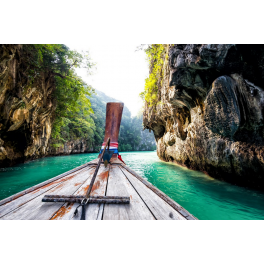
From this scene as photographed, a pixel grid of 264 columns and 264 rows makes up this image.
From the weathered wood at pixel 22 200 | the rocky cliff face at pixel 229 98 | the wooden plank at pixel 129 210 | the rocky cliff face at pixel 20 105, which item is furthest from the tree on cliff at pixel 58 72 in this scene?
the wooden plank at pixel 129 210

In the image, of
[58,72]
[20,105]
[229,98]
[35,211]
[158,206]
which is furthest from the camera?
[58,72]

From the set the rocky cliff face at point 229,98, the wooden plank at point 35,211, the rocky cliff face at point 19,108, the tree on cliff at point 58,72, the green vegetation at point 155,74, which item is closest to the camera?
the wooden plank at point 35,211

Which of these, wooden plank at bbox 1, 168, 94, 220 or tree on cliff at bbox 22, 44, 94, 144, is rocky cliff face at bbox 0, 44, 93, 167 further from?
wooden plank at bbox 1, 168, 94, 220

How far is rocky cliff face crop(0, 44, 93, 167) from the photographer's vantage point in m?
5.65

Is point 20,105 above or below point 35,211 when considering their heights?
above

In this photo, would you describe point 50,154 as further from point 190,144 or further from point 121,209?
point 121,209

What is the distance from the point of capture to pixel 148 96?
33.7 ft

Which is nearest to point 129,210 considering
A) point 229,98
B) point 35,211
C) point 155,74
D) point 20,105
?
point 35,211

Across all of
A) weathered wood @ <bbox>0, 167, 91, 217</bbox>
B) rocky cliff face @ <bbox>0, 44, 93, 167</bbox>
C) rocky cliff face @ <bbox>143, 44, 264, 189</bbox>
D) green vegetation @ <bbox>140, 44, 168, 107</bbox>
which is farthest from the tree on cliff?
weathered wood @ <bbox>0, 167, 91, 217</bbox>

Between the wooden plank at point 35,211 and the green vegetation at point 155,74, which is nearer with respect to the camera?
the wooden plank at point 35,211

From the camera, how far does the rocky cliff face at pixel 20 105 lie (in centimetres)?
565

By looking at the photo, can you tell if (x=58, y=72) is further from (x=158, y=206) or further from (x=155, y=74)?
(x=158, y=206)

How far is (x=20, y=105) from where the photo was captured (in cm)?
742

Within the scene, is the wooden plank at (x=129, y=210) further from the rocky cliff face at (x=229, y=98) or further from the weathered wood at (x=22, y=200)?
the rocky cliff face at (x=229, y=98)
